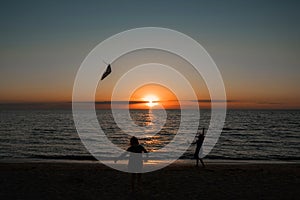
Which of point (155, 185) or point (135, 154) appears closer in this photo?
point (135, 154)

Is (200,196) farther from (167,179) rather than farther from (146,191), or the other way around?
(167,179)

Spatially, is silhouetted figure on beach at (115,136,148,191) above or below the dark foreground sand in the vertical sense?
above

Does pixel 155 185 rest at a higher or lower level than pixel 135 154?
lower

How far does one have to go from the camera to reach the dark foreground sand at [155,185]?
10719mm

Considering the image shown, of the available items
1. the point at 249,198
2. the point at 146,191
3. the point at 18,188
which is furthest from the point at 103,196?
the point at 249,198

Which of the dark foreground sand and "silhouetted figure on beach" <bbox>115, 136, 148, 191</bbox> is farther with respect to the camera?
the dark foreground sand

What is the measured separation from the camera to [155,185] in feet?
40.6

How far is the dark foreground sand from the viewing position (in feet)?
35.2

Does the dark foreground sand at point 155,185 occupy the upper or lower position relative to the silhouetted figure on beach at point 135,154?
lower

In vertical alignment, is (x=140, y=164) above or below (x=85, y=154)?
above

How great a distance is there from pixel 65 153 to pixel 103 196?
67.0 ft

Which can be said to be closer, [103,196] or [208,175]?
[103,196]

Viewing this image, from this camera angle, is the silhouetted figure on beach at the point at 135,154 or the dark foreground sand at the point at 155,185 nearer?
the silhouetted figure on beach at the point at 135,154

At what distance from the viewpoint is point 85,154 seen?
2919cm
